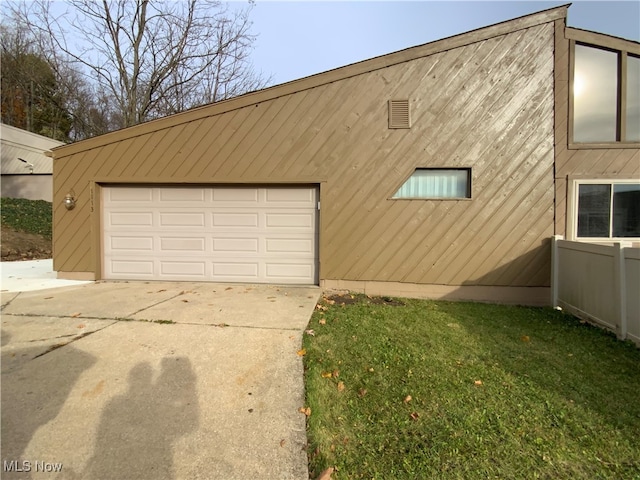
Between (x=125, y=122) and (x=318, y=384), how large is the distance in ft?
57.8

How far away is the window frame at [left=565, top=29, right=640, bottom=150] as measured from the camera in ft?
20.0

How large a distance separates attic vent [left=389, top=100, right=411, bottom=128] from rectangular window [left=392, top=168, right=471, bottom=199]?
943mm

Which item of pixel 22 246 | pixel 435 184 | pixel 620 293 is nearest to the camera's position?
pixel 620 293

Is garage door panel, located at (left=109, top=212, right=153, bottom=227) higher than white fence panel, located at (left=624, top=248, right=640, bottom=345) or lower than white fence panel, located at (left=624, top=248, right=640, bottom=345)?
higher

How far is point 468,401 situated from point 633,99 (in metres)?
7.01

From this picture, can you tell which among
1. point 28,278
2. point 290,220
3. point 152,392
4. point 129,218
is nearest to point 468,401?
point 152,392

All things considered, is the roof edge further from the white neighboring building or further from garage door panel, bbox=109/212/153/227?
the white neighboring building

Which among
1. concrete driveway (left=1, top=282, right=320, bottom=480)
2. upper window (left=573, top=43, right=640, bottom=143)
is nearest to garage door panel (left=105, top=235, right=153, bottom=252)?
concrete driveway (left=1, top=282, right=320, bottom=480)

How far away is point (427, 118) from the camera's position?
641 cm

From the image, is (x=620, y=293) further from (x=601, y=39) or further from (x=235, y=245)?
(x=235, y=245)

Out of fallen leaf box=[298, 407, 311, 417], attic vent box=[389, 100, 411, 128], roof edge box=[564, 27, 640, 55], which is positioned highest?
roof edge box=[564, 27, 640, 55]

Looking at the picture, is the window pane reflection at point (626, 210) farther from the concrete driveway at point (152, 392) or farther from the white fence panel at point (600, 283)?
the concrete driveway at point (152, 392)

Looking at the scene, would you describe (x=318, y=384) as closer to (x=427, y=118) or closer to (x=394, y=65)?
(x=427, y=118)

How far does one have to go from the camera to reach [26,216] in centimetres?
1280
